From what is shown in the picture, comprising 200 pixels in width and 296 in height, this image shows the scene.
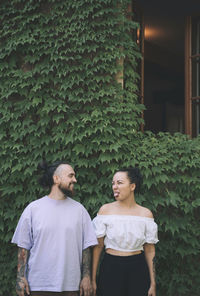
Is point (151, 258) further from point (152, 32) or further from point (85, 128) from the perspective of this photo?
point (152, 32)

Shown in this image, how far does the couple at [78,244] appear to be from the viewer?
10.4 feet

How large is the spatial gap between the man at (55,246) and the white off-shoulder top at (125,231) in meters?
0.11

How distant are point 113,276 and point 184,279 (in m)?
1.95

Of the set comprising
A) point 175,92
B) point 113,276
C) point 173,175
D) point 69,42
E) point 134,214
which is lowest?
point 113,276

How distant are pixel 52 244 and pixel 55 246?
0.03 metres

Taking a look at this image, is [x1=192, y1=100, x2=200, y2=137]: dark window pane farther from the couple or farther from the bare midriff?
the bare midriff

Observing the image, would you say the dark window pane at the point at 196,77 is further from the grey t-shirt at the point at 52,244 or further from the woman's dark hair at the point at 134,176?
the grey t-shirt at the point at 52,244

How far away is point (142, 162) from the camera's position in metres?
4.86

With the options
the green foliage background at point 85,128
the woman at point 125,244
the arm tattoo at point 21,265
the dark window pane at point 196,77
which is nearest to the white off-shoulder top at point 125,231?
the woman at point 125,244

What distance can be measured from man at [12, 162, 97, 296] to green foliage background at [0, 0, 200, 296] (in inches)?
60.5

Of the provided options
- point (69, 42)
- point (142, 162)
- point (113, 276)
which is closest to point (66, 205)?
point (113, 276)

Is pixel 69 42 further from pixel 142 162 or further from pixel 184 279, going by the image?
pixel 184 279

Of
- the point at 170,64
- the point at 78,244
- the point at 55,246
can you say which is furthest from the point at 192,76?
the point at 170,64

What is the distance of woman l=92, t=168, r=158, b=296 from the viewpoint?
10.6 feet
